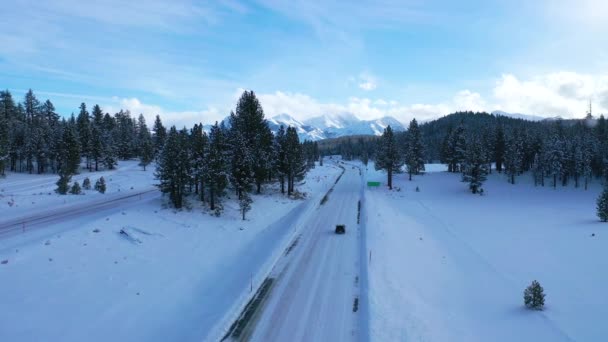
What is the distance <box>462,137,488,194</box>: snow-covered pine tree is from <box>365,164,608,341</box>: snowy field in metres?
13.4

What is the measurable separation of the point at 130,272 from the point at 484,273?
23.2 meters

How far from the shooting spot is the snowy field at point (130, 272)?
1716 cm

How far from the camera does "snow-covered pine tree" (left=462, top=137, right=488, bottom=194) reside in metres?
66.1

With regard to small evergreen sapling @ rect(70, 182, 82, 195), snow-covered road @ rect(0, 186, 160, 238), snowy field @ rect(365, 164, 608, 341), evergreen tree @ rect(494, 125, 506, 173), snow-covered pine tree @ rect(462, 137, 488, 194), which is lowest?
snowy field @ rect(365, 164, 608, 341)

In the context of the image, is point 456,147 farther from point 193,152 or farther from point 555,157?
point 193,152

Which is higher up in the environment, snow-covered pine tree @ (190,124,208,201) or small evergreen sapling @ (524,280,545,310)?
snow-covered pine tree @ (190,124,208,201)

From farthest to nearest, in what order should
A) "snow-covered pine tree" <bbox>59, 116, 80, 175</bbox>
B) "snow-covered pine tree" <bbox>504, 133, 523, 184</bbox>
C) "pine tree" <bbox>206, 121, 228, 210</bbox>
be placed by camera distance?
1. "snow-covered pine tree" <bbox>504, 133, 523, 184</bbox>
2. "snow-covered pine tree" <bbox>59, 116, 80, 175</bbox>
3. "pine tree" <bbox>206, 121, 228, 210</bbox>

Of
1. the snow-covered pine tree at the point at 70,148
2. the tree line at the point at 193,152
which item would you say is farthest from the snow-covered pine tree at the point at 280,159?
the snow-covered pine tree at the point at 70,148

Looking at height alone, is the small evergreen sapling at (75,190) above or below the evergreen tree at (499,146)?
below

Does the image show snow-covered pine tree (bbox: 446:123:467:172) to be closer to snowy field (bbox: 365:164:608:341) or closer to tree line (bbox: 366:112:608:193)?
tree line (bbox: 366:112:608:193)

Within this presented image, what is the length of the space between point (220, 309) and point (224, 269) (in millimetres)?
6647

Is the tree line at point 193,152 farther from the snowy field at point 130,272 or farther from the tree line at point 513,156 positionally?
the tree line at point 513,156

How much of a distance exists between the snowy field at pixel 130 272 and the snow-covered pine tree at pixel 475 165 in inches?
1656

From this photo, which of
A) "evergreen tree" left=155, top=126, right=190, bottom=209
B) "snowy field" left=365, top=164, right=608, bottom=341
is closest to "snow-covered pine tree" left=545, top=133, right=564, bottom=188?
"snowy field" left=365, top=164, right=608, bottom=341
